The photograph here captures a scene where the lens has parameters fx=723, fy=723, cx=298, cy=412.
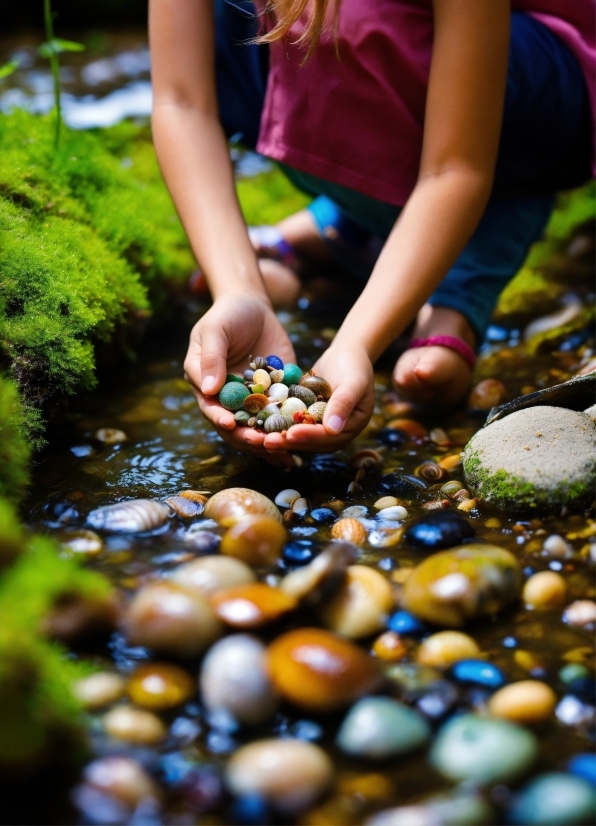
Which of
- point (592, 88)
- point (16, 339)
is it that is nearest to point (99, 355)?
point (16, 339)

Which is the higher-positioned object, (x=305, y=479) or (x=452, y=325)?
(x=452, y=325)

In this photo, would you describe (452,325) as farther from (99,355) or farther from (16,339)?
(16,339)

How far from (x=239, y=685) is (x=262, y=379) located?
0.96 m

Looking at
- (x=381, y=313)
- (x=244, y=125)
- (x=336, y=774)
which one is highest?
(x=244, y=125)

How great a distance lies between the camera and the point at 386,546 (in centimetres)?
165

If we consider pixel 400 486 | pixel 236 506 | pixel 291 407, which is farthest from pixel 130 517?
pixel 400 486

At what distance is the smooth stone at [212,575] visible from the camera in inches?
55.0

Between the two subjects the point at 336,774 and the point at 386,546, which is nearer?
the point at 336,774

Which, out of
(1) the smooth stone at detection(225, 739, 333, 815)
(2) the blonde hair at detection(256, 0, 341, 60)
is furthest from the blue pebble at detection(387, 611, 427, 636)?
(2) the blonde hair at detection(256, 0, 341, 60)

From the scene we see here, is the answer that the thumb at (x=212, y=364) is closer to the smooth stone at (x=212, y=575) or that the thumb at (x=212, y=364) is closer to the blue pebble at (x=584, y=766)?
the smooth stone at (x=212, y=575)

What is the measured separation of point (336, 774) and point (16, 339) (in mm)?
1370

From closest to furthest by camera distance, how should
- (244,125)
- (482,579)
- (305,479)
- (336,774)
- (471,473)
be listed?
(336,774)
(482,579)
(471,473)
(305,479)
(244,125)

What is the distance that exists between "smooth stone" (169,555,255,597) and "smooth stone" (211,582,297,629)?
3cm

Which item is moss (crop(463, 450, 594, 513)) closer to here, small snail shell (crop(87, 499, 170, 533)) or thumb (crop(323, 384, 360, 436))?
thumb (crop(323, 384, 360, 436))
